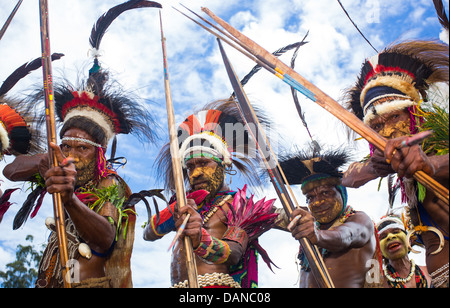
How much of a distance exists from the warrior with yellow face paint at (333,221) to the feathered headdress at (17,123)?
2.40 meters

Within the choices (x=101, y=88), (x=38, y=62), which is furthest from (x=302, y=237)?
(x=38, y=62)

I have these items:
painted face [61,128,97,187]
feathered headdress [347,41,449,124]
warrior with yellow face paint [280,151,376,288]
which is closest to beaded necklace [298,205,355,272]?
warrior with yellow face paint [280,151,376,288]

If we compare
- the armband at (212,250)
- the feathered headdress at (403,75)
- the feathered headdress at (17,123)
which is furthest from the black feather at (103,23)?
the feathered headdress at (403,75)

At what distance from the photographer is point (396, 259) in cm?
488

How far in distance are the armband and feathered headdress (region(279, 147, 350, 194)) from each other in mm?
1201

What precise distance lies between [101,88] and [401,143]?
116 inches

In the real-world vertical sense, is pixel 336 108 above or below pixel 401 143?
above

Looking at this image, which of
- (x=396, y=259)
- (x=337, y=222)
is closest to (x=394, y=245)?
(x=396, y=259)

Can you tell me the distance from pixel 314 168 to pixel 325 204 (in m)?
0.36

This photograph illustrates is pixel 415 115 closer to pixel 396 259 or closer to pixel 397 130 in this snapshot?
pixel 397 130

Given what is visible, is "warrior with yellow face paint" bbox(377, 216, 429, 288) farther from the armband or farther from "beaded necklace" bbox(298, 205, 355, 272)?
the armband

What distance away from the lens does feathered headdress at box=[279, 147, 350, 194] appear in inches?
180
